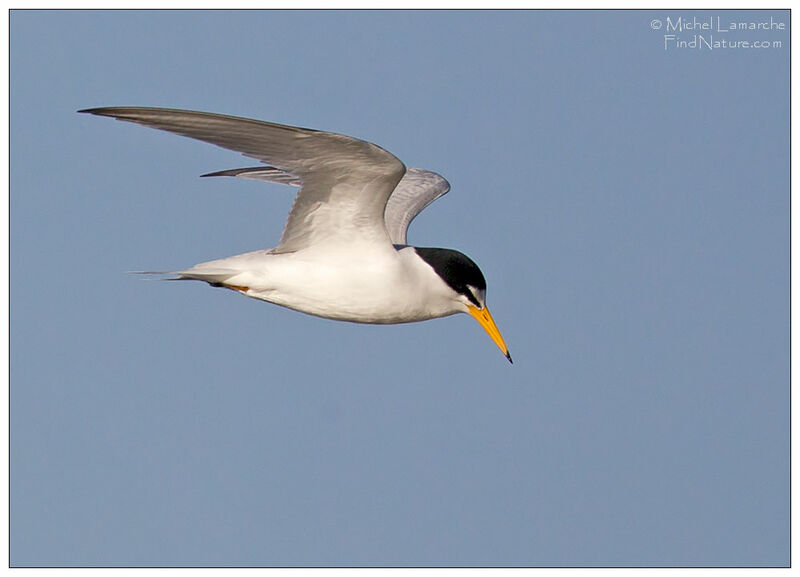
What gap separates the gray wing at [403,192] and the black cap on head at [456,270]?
1265 millimetres

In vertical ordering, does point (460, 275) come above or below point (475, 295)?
above

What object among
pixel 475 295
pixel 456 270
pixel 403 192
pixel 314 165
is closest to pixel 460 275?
pixel 456 270

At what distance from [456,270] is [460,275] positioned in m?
0.05

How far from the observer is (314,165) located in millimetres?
8180

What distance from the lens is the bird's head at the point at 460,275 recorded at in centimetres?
910

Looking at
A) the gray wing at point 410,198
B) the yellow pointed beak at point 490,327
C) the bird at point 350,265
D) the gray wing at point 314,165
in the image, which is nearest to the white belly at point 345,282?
the bird at point 350,265

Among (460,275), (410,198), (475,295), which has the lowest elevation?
(475,295)

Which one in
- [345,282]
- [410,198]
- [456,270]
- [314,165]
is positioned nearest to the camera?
[314,165]

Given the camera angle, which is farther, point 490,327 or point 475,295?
point 490,327

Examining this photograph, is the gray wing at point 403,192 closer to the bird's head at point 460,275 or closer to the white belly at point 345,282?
the bird's head at point 460,275

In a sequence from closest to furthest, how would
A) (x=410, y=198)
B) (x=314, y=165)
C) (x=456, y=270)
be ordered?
(x=314, y=165) < (x=456, y=270) < (x=410, y=198)

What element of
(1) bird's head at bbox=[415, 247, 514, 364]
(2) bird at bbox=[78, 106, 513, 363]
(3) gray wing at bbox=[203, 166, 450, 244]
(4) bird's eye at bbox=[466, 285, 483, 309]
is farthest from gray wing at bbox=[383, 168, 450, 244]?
(4) bird's eye at bbox=[466, 285, 483, 309]

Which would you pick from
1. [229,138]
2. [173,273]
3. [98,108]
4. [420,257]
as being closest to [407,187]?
[420,257]

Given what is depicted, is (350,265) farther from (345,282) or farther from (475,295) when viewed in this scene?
(475,295)
